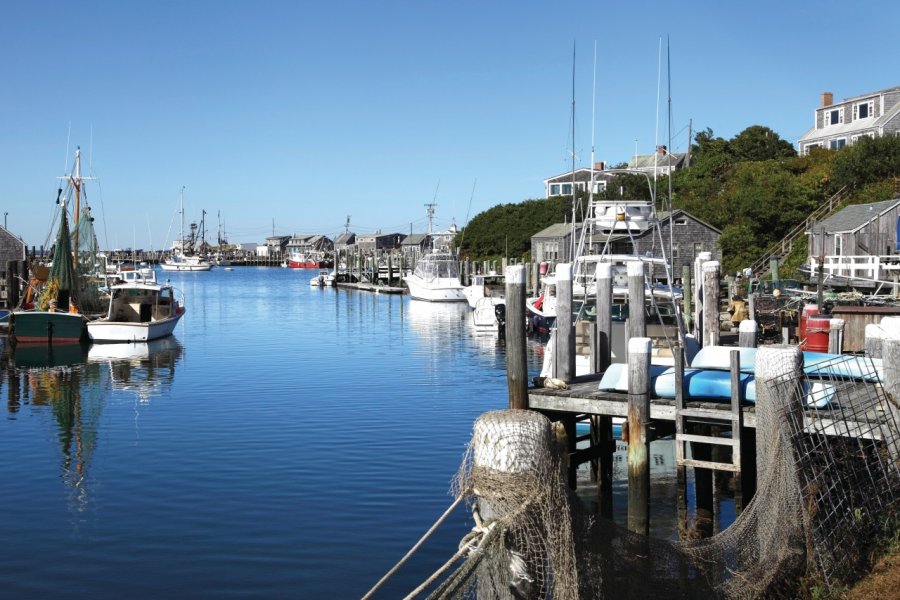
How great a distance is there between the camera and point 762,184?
2677 inches

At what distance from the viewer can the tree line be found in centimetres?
6538

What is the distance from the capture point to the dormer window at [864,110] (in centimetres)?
7625

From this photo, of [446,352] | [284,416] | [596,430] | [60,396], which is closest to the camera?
[596,430]

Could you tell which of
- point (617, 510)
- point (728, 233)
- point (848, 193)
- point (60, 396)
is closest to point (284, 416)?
point (60, 396)

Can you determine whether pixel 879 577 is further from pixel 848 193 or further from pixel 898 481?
pixel 848 193

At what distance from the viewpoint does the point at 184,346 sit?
47.4 m

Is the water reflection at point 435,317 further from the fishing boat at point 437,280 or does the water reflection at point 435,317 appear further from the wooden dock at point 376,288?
the wooden dock at point 376,288

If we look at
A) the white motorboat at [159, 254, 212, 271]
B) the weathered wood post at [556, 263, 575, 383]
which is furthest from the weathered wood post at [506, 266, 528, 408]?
the white motorboat at [159, 254, 212, 271]

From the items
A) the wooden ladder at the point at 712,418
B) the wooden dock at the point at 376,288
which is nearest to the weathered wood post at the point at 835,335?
the wooden ladder at the point at 712,418

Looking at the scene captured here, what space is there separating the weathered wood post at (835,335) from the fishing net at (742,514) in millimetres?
5673

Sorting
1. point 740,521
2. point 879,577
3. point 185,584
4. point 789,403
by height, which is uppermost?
point 789,403

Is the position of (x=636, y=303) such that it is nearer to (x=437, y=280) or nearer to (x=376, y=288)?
(x=437, y=280)

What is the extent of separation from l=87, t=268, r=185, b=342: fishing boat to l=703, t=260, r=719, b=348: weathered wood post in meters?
32.6

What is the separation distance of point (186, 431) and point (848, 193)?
54766mm
